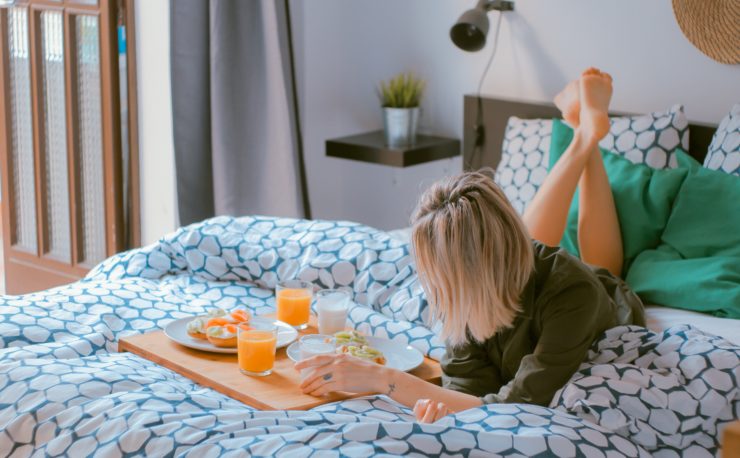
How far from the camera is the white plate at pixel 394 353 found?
2.04 m

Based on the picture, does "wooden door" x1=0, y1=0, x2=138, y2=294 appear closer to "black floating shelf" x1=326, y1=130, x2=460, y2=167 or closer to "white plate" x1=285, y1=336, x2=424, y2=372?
"black floating shelf" x1=326, y1=130, x2=460, y2=167

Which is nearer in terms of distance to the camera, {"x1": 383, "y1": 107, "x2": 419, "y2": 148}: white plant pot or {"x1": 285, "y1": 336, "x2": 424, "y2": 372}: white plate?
{"x1": 285, "y1": 336, "x2": 424, "y2": 372}: white plate

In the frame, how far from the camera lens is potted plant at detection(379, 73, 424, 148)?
12.0 ft

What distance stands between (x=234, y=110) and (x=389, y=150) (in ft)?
1.94

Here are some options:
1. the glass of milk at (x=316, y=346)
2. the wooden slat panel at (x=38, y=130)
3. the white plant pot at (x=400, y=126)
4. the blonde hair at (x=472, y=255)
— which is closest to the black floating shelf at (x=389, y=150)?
the white plant pot at (x=400, y=126)

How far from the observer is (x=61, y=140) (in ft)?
12.2

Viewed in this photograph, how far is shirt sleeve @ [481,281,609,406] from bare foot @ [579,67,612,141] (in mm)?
798

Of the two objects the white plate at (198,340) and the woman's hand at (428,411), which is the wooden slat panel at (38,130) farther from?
the woman's hand at (428,411)

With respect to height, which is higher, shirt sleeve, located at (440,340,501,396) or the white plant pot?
the white plant pot

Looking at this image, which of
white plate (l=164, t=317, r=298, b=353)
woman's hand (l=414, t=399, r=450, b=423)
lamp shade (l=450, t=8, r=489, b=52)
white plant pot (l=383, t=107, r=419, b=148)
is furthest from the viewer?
white plant pot (l=383, t=107, r=419, b=148)

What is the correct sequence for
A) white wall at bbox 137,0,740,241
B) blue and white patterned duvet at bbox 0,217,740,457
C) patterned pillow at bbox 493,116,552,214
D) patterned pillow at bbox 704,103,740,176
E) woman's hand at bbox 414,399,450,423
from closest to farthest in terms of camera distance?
blue and white patterned duvet at bbox 0,217,740,457 → woman's hand at bbox 414,399,450,423 → patterned pillow at bbox 704,103,740,176 → patterned pillow at bbox 493,116,552,214 → white wall at bbox 137,0,740,241

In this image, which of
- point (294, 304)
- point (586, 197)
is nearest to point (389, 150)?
point (586, 197)

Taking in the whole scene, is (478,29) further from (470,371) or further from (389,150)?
(470,371)

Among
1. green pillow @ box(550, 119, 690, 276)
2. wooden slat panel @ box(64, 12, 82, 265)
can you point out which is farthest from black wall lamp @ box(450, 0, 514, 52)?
wooden slat panel @ box(64, 12, 82, 265)
